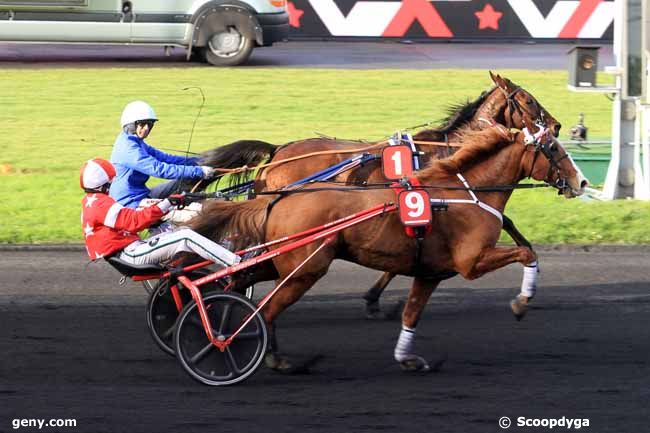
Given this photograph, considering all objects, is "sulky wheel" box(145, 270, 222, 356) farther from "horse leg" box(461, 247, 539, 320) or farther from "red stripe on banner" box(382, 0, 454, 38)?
"red stripe on banner" box(382, 0, 454, 38)

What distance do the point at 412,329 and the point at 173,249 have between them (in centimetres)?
162

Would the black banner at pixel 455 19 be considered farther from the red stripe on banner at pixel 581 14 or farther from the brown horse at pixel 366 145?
the brown horse at pixel 366 145

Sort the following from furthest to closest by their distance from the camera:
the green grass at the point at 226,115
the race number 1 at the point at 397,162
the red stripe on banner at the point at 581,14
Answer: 1. the red stripe on banner at the point at 581,14
2. the green grass at the point at 226,115
3. the race number 1 at the point at 397,162

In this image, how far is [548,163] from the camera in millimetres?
7797

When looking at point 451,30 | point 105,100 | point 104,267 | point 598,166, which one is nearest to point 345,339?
point 104,267

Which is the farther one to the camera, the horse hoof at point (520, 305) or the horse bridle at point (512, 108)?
the horse bridle at point (512, 108)

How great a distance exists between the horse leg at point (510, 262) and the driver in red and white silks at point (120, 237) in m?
1.50

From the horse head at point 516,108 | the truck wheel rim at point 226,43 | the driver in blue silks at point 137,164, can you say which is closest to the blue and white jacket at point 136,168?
the driver in blue silks at point 137,164

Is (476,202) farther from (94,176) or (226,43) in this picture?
(226,43)

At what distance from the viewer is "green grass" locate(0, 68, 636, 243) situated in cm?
1213

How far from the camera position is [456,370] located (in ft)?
24.8

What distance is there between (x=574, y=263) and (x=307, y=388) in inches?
169

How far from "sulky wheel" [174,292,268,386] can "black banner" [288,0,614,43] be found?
49.9 feet

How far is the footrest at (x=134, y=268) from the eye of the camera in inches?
284
